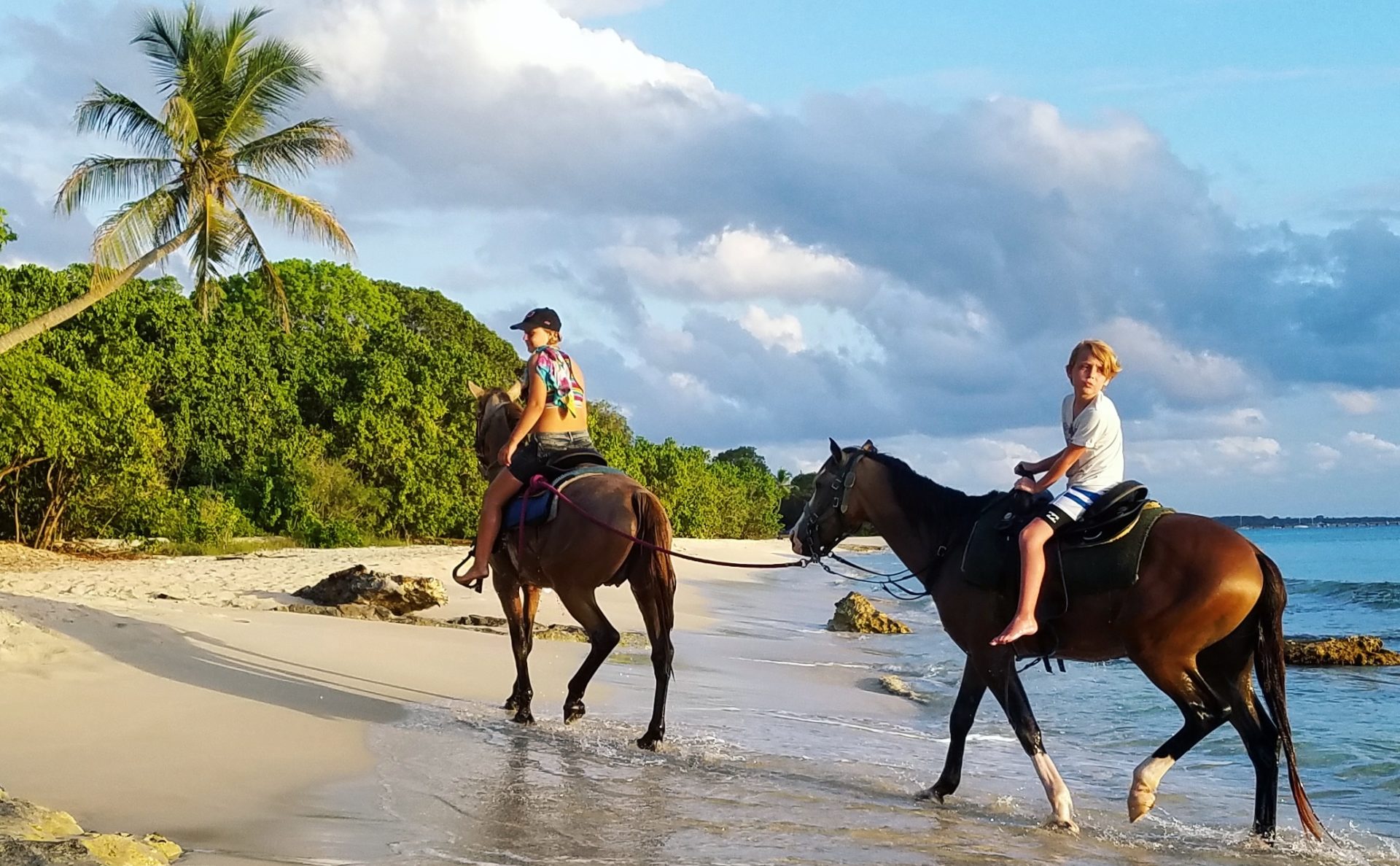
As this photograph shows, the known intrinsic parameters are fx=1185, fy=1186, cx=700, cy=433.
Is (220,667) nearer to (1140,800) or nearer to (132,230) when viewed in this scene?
(1140,800)

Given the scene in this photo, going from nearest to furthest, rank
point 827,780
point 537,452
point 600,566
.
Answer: point 827,780
point 600,566
point 537,452

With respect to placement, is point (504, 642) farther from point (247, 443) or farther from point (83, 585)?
point (247, 443)

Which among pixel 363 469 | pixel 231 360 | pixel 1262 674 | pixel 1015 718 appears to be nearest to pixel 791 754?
pixel 1015 718

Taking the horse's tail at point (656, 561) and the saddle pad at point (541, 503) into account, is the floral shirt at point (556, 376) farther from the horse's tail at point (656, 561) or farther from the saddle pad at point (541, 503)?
the horse's tail at point (656, 561)

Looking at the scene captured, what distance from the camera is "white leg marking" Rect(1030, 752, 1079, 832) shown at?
581cm

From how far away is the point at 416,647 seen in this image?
10477 mm

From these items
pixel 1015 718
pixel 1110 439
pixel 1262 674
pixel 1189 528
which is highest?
pixel 1110 439

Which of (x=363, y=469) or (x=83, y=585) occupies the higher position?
(x=363, y=469)

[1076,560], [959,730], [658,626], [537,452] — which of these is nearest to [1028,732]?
[959,730]

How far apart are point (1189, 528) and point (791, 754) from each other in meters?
2.87

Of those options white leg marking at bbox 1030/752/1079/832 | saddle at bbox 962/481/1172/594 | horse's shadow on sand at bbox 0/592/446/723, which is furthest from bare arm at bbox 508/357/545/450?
white leg marking at bbox 1030/752/1079/832

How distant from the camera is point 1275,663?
5805 millimetres

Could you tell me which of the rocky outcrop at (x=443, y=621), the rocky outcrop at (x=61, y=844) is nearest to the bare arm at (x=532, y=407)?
the rocky outcrop at (x=61, y=844)

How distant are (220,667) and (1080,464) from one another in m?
6.08
